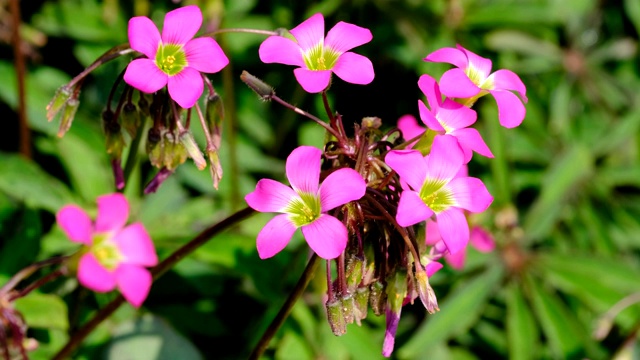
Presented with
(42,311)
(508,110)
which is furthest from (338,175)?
(42,311)

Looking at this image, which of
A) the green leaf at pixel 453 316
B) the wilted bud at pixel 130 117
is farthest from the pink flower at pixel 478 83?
the green leaf at pixel 453 316

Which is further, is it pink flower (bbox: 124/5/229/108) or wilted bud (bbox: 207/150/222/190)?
wilted bud (bbox: 207/150/222/190)

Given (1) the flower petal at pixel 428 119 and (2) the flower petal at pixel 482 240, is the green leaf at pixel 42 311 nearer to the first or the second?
(1) the flower petal at pixel 428 119

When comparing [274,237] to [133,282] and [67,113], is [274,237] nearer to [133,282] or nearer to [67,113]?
[133,282]

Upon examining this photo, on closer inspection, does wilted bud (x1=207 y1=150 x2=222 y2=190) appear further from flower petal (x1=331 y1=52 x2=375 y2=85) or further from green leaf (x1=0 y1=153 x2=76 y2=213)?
green leaf (x1=0 y1=153 x2=76 y2=213)

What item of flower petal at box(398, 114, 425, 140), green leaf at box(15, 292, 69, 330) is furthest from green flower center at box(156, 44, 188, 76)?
green leaf at box(15, 292, 69, 330)

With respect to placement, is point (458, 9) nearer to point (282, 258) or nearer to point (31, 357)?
point (282, 258)
